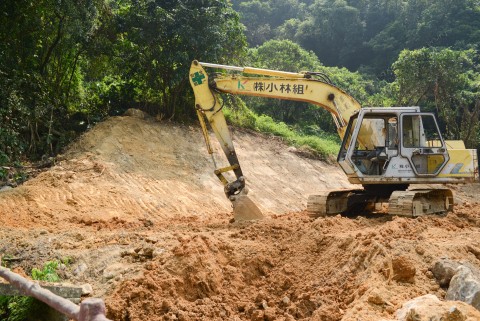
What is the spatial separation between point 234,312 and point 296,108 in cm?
2074

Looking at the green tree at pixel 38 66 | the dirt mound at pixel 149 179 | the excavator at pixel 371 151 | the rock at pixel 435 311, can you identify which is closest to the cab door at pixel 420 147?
the excavator at pixel 371 151

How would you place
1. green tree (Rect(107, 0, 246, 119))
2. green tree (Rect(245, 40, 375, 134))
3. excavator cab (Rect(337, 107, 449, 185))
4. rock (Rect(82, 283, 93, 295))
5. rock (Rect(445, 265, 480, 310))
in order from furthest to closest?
green tree (Rect(245, 40, 375, 134))
green tree (Rect(107, 0, 246, 119))
excavator cab (Rect(337, 107, 449, 185))
rock (Rect(82, 283, 93, 295))
rock (Rect(445, 265, 480, 310))

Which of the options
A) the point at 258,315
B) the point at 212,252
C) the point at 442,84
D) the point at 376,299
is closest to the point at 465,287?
the point at 376,299

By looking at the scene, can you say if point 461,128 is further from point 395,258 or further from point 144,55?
point 395,258

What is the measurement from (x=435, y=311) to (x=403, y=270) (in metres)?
1.13

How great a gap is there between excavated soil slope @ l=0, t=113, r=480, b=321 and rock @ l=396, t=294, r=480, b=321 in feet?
0.89

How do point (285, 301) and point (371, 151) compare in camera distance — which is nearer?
point (285, 301)

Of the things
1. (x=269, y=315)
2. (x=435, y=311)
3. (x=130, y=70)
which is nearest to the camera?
(x=435, y=311)

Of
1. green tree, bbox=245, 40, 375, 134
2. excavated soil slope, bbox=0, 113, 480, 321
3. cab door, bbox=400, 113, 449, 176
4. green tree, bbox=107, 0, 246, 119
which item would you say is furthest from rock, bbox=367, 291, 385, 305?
green tree, bbox=245, 40, 375, 134

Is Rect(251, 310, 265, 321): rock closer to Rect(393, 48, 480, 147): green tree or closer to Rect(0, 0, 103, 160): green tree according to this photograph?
Rect(0, 0, 103, 160): green tree

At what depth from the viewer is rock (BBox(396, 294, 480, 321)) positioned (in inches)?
159

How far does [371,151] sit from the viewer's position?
9422mm

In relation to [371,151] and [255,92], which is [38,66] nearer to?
[255,92]

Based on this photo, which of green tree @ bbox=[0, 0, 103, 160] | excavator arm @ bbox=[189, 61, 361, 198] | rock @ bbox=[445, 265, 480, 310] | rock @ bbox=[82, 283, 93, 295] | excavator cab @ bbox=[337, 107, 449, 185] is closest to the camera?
→ rock @ bbox=[445, 265, 480, 310]
